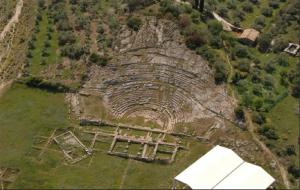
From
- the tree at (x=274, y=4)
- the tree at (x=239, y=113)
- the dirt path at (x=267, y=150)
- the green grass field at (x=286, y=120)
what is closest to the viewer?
the dirt path at (x=267, y=150)

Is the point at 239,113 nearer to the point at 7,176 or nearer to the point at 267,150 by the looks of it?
the point at 267,150

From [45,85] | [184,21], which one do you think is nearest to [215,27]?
[184,21]

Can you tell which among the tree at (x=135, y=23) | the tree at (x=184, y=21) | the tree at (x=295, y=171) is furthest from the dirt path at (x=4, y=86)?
the tree at (x=295, y=171)

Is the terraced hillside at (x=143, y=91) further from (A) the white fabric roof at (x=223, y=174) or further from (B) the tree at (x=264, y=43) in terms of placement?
(A) the white fabric roof at (x=223, y=174)

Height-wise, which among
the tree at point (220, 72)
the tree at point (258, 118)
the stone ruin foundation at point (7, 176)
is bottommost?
the stone ruin foundation at point (7, 176)

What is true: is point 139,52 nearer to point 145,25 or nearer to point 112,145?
point 145,25

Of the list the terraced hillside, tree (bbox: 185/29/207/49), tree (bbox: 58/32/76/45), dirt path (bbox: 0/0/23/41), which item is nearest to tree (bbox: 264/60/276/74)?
the terraced hillside

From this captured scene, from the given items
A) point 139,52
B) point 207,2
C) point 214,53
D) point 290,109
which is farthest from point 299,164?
point 207,2
